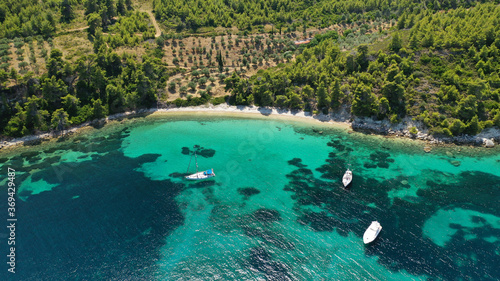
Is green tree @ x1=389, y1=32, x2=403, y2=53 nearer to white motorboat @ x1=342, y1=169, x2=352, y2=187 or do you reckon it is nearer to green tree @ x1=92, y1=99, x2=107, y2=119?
white motorboat @ x1=342, y1=169, x2=352, y2=187

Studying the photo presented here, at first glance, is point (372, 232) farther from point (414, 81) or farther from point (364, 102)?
point (414, 81)

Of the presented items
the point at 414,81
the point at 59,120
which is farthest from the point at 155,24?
the point at 414,81

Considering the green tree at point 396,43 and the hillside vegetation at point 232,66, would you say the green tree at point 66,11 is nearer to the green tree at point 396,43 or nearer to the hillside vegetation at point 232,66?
the hillside vegetation at point 232,66

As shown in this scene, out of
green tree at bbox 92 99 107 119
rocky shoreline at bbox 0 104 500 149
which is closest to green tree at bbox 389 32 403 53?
rocky shoreline at bbox 0 104 500 149

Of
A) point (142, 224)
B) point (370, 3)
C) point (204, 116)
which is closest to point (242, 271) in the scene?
point (142, 224)

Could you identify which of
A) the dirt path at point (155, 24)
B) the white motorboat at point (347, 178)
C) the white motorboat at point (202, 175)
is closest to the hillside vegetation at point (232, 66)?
the dirt path at point (155, 24)

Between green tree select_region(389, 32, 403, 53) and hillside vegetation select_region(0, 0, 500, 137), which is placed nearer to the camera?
hillside vegetation select_region(0, 0, 500, 137)
